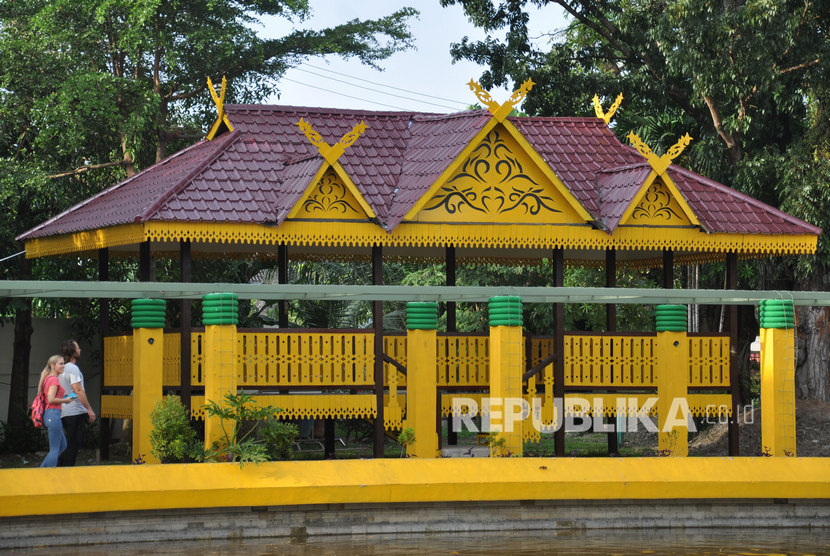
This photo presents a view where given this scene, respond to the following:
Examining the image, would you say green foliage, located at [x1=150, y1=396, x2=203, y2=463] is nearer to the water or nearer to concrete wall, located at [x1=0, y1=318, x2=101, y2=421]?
the water

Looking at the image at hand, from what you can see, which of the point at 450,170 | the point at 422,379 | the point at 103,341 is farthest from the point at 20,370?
the point at 450,170

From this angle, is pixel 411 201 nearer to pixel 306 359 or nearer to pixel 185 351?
pixel 306 359

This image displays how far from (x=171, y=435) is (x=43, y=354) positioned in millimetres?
7198

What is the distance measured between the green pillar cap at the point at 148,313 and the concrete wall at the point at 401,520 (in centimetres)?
330

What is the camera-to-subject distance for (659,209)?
16453 mm

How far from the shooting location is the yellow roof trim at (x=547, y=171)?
15.8 m

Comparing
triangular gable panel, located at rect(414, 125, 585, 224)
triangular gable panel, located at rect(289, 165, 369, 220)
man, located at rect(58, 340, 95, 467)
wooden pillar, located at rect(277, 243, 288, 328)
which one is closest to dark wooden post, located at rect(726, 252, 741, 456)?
Result: triangular gable panel, located at rect(414, 125, 585, 224)

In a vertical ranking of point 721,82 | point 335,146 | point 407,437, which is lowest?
point 407,437

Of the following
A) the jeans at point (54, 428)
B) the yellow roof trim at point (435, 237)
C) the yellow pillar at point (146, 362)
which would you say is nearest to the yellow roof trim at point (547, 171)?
the yellow roof trim at point (435, 237)

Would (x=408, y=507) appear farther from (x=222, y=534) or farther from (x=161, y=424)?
(x=161, y=424)

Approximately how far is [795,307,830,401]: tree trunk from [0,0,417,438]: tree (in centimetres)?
1070

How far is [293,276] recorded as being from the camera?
120 feet

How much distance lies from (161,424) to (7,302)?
704cm

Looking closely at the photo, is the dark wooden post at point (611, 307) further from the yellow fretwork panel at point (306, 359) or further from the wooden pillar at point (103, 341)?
the wooden pillar at point (103, 341)
